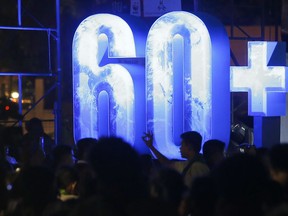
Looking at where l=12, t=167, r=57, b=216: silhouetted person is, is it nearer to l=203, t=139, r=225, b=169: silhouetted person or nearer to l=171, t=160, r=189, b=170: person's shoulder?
l=203, t=139, r=225, b=169: silhouetted person

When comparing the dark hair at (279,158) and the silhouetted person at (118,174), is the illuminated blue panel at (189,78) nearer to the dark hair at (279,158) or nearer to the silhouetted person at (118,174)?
the dark hair at (279,158)

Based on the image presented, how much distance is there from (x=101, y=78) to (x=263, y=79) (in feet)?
7.72

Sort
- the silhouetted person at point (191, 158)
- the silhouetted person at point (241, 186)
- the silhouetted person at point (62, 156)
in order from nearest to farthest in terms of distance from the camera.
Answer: the silhouetted person at point (241, 186), the silhouetted person at point (191, 158), the silhouetted person at point (62, 156)

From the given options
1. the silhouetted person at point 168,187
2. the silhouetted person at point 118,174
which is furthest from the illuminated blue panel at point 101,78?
the silhouetted person at point 118,174

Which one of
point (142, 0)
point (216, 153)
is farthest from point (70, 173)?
point (142, 0)

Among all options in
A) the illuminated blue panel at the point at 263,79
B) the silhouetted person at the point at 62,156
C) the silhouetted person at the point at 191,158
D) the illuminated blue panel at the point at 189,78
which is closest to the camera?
the silhouetted person at the point at 191,158

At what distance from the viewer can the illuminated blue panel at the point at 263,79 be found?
30.7 feet

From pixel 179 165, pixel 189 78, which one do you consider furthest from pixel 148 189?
pixel 189 78

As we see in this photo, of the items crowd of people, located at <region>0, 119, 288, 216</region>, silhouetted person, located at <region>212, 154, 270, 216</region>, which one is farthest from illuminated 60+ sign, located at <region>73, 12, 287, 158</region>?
silhouetted person, located at <region>212, 154, 270, 216</region>

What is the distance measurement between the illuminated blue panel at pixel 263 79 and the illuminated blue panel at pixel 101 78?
1.56 m

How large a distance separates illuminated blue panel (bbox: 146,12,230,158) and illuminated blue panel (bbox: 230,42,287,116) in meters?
0.46

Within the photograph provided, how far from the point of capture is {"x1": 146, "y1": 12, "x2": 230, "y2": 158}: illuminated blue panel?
8984 mm

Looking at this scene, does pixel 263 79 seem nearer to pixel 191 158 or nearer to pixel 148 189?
pixel 191 158

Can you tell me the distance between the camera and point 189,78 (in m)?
9.09
